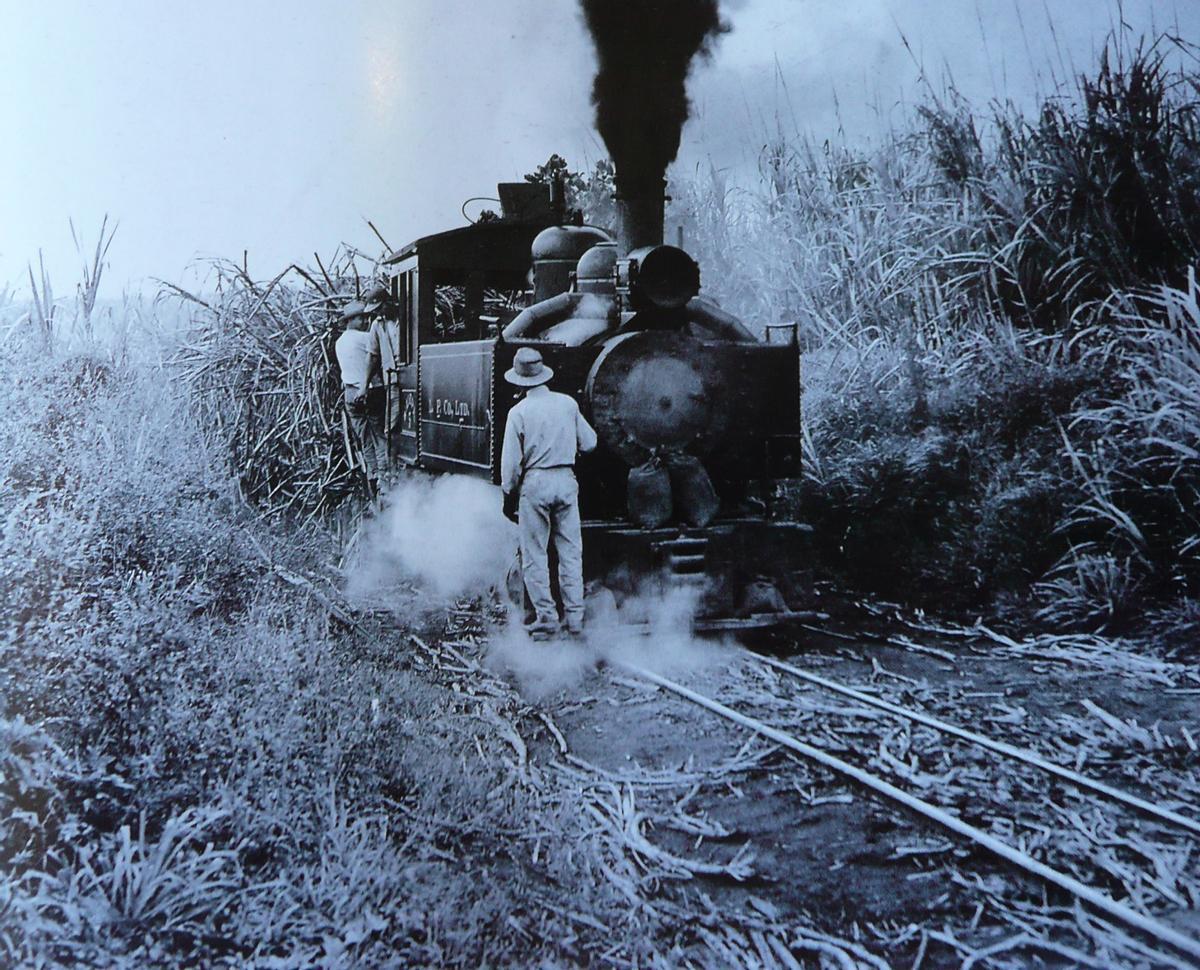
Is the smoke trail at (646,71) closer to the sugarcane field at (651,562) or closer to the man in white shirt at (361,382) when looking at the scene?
the sugarcane field at (651,562)

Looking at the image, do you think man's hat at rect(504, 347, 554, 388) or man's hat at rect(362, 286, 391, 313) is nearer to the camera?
man's hat at rect(504, 347, 554, 388)

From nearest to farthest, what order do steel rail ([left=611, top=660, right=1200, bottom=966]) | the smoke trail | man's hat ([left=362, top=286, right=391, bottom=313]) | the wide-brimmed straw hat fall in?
1. steel rail ([left=611, top=660, right=1200, bottom=966])
2. the smoke trail
3. the wide-brimmed straw hat
4. man's hat ([left=362, top=286, right=391, bottom=313])

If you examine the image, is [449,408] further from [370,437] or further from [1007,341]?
[1007,341]

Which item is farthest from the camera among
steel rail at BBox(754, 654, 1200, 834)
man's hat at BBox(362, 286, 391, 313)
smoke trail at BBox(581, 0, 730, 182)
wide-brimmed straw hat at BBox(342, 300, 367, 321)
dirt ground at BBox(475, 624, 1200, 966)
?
man's hat at BBox(362, 286, 391, 313)

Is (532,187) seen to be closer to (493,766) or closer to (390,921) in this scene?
(493,766)

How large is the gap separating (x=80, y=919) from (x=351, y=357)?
13.8ft

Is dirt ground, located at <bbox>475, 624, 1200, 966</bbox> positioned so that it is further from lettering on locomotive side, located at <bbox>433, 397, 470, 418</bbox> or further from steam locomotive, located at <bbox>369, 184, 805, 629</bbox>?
lettering on locomotive side, located at <bbox>433, 397, 470, 418</bbox>

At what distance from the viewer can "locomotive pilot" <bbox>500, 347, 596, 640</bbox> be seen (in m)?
4.25

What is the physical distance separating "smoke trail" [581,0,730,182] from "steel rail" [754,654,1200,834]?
7.91 feet

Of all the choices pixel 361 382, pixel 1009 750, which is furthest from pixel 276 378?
pixel 1009 750

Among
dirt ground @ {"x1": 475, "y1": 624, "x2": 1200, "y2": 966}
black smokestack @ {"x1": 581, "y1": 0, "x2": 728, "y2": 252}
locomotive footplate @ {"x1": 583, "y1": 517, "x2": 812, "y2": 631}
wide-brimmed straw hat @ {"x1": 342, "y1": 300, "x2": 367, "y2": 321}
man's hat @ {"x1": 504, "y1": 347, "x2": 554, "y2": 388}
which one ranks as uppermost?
black smokestack @ {"x1": 581, "y1": 0, "x2": 728, "y2": 252}

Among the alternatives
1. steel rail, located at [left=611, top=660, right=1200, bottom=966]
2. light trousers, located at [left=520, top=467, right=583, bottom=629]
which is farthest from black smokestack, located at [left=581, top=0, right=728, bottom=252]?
steel rail, located at [left=611, top=660, right=1200, bottom=966]

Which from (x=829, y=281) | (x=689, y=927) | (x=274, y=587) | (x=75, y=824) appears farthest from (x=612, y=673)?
(x=829, y=281)

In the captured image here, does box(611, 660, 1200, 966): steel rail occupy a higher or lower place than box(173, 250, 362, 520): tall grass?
lower
